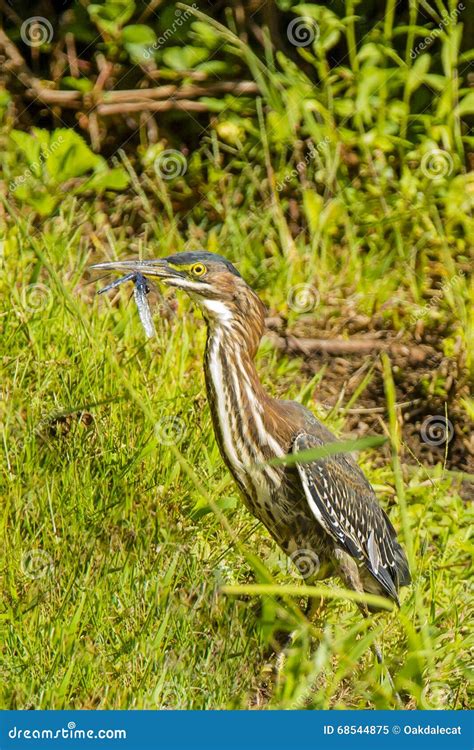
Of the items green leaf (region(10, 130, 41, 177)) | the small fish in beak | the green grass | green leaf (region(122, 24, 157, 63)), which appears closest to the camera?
the green grass

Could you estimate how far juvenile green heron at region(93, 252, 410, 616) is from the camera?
415 cm

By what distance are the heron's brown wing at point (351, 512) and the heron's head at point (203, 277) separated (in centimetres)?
53

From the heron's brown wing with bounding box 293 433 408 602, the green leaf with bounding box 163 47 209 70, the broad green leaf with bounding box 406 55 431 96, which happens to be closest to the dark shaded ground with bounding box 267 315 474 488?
the heron's brown wing with bounding box 293 433 408 602

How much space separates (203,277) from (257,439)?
590 mm

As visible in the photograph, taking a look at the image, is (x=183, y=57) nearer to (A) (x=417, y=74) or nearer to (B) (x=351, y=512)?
(A) (x=417, y=74)

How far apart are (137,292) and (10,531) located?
0.94 meters

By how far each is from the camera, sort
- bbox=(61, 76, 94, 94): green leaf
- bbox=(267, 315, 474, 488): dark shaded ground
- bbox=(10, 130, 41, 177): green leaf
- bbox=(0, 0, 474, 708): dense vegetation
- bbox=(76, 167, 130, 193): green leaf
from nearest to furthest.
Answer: bbox=(0, 0, 474, 708): dense vegetation < bbox=(267, 315, 474, 488): dark shaded ground < bbox=(10, 130, 41, 177): green leaf < bbox=(76, 167, 130, 193): green leaf < bbox=(61, 76, 94, 94): green leaf

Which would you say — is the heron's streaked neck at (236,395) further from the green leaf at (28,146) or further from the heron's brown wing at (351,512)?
the green leaf at (28,146)

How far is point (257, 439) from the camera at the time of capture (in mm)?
4199

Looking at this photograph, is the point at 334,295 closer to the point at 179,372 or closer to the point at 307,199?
the point at 307,199

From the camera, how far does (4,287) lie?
5.32 meters

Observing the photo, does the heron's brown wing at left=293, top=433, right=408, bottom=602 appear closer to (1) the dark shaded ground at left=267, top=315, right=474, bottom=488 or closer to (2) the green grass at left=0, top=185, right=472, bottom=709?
(2) the green grass at left=0, top=185, right=472, bottom=709

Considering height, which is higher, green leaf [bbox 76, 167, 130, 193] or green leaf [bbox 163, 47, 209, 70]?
green leaf [bbox 163, 47, 209, 70]

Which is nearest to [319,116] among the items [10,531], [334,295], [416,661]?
[334,295]
